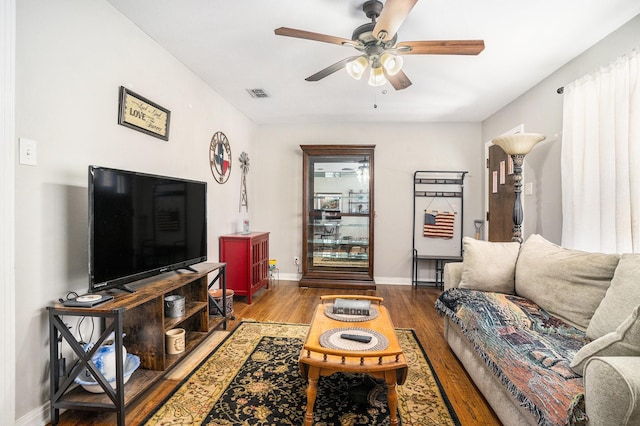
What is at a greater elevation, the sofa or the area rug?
Answer: the sofa

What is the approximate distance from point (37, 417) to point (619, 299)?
120 inches

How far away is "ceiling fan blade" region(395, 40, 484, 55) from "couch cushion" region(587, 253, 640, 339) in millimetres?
1473

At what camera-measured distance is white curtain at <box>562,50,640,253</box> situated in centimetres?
204

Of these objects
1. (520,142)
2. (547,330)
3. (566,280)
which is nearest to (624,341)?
(547,330)

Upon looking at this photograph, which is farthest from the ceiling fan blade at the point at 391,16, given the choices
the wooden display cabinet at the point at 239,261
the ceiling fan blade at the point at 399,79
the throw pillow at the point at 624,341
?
the wooden display cabinet at the point at 239,261

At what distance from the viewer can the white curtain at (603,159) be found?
6.69 feet

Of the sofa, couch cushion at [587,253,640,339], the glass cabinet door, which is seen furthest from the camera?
the glass cabinet door

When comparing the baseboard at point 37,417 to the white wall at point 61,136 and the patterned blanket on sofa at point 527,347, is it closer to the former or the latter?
the white wall at point 61,136

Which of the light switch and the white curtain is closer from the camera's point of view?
the light switch

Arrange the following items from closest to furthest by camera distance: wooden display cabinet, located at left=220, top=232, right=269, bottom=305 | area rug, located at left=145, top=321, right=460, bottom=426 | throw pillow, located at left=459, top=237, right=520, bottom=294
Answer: area rug, located at left=145, top=321, right=460, bottom=426
throw pillow, located at left=459, top=237, right=520, bottom=294
wooden display cabinet, located at left=220, top=232, right=269, bottom=305

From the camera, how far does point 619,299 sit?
58.7 inches

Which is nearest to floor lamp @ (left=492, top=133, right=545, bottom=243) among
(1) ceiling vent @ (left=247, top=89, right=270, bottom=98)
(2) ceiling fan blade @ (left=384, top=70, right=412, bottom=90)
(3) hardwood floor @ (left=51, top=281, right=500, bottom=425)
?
(2) ceiling fan blade @ (left=384, top=70, right=412, bottom=90)

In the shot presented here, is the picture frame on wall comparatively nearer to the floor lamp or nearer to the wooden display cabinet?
the wooden display cabinet

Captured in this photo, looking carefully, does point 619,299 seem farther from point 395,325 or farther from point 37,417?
point 37,417
